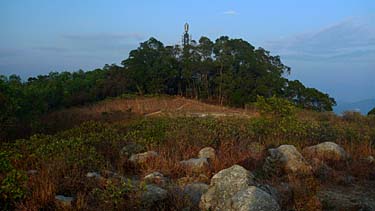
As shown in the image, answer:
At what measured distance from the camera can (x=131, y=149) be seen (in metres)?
7.88

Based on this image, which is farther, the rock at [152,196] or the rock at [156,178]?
the rock at [156,178]

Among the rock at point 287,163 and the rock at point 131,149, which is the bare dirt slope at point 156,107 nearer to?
the rock at point 131,149

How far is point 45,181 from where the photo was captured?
17.0 ft

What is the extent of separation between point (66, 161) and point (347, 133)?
22.2 feet

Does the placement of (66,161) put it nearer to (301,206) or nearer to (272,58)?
(301,206)

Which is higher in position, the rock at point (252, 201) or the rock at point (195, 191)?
the rock at point (252, 201)

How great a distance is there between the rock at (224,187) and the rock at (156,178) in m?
1.02

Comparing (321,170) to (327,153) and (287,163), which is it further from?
(327,153)

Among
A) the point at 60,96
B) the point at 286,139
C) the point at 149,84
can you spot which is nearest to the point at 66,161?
the point at 286,139

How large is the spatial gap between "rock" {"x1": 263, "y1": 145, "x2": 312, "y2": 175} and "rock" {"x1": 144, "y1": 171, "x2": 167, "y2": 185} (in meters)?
1.82

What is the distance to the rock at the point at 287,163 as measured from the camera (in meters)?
6.82

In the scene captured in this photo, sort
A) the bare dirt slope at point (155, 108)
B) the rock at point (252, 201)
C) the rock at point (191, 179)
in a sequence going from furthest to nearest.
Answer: the bare dirt slope at point (155, 108) < the rock at point (191, 179) < the rock at point (252, 201)

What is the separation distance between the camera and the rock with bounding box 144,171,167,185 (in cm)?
597

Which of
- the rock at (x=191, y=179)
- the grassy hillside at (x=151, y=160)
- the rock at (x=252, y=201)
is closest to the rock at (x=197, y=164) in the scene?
the grassy hillside at (x=151, y=160)
